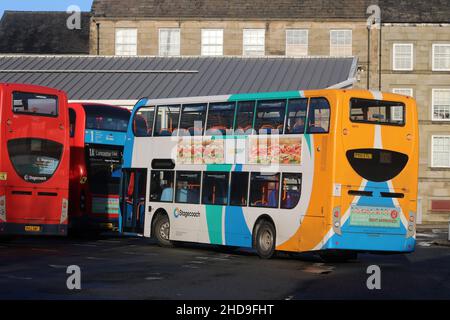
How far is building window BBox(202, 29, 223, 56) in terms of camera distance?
227ft

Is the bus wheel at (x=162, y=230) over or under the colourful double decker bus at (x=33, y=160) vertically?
under

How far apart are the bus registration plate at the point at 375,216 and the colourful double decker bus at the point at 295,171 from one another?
0.07 ft

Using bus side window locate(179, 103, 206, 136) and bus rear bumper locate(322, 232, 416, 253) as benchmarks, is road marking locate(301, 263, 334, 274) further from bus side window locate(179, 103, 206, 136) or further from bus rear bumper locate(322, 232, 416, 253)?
bus side window locate(179, 103, 206, 136)

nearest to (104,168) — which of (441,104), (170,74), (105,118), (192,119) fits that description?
(105,118)

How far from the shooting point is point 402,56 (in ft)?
220

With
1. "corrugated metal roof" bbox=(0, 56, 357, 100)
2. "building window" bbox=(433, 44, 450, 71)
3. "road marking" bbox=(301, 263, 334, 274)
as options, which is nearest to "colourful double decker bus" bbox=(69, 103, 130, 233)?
"road marking" bbox=(301, 263, 334, 274)

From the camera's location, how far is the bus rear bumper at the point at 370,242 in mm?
22297

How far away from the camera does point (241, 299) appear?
47.5 ft

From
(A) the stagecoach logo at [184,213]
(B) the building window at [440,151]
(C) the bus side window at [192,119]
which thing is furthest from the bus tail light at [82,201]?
(B) the building window at [440,151]

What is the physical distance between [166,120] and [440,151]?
42.2 metres

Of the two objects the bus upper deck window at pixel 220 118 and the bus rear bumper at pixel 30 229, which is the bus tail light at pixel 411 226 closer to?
the bus upper deck window at pixel 220 118

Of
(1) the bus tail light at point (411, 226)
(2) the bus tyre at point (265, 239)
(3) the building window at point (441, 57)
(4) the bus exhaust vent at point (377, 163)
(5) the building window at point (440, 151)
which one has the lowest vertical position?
(2) the bus tyre at point (265, 239)
